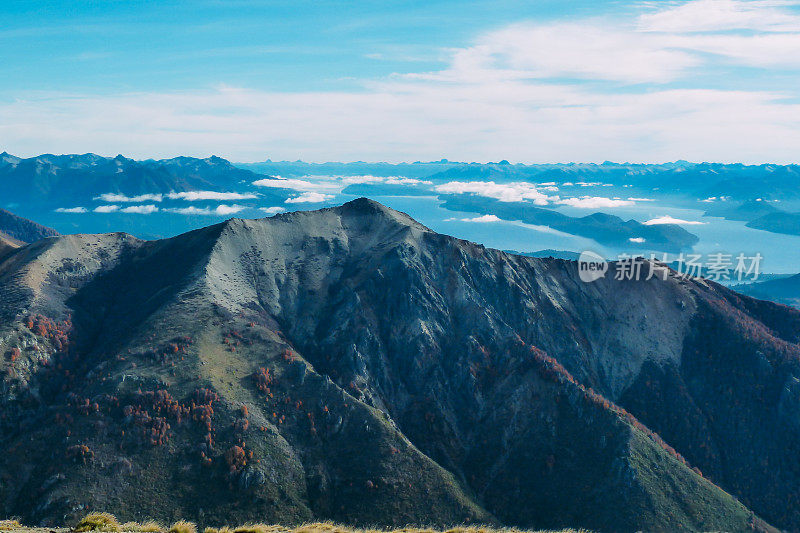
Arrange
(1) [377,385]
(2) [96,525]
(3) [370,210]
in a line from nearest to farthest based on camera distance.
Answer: (2) [96,525] < (1) [377,385] < (3) [370,210]

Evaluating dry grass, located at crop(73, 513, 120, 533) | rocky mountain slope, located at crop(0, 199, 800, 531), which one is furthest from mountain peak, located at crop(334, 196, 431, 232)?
dry grass, located at crop(73, 513, 120, 533)

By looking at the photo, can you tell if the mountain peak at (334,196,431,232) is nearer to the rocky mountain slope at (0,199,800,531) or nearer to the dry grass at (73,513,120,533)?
the rocky mountain slope at (0,199,800,531)

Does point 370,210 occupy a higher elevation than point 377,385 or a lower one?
higher

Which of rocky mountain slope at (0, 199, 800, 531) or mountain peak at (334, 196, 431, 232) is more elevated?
mountain peak at (334, 196, 431, 232)

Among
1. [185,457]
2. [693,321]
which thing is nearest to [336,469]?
[185,457]

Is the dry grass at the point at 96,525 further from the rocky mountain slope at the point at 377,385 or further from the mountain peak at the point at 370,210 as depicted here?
the mountain peak at the point at 370,210

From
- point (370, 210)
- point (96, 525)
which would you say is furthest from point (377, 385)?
point (96, 525)

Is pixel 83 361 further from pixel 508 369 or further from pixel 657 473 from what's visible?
pixel 657 473

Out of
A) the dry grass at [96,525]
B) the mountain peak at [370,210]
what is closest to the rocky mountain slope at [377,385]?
the mountain peak at [370,210]

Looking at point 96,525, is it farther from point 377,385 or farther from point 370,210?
point 370,210
